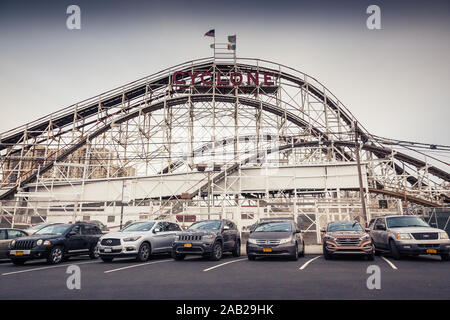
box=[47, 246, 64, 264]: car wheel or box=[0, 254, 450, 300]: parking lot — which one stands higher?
box=[0, 254, 450, 300]: parking lot

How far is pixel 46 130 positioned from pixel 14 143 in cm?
326

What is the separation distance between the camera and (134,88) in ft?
104

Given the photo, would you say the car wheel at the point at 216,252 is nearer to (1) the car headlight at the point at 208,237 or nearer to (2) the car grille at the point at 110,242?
(1) the car headlight at the point at 208,237

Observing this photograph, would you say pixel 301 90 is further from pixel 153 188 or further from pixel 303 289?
pixel 303 289

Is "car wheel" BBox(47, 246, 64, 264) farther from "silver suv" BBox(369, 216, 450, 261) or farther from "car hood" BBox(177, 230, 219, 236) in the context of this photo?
"silver suv" BBox(369, 216, 450, 261)

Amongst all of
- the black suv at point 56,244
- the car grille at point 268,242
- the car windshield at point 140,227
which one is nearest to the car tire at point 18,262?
the black suv at point 56,244

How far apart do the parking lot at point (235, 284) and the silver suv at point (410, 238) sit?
1434 millimetres

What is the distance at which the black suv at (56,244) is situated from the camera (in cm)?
1106

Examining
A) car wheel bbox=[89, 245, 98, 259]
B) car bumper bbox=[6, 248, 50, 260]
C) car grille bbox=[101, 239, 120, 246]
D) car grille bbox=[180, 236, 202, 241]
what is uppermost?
car grille bbox=[180, 236, 202, 241]

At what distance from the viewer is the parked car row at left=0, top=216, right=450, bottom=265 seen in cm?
1097

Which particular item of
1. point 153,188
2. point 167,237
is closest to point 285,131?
point 153,188


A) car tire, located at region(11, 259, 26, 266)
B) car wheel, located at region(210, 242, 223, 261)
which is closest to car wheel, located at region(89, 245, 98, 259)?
car tire, located at region(11, 259, 26, 266)

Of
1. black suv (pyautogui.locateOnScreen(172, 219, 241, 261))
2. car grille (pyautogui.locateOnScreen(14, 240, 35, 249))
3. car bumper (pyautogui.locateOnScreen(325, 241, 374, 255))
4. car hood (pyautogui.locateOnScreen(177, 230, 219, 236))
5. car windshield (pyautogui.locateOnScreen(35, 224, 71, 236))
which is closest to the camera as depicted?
car bumper (pyautogui.locateOnScreen(325, 241, 374, 255))

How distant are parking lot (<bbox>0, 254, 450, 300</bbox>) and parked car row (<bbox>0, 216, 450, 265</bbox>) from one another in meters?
1.60
